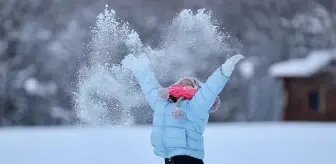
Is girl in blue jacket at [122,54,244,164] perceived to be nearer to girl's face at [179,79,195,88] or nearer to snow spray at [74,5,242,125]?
girl's face at [179,79,195,88]

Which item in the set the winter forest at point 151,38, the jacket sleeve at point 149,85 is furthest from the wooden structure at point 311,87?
the jacket sleeve at point 149,85

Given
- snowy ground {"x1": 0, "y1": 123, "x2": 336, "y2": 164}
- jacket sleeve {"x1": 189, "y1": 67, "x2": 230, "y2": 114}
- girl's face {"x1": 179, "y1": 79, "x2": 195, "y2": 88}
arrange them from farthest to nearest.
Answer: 1. snowy ground {"x1": 0, "y1": 123, "x2": 336, "y2": 164}
2. girl's face {"x1": 179, "y1": 79, "x2": 195, "y2": 88}
3. jacket sleeve {"x1": 189, "y1": 67, "x2": 230, "y2": 114}

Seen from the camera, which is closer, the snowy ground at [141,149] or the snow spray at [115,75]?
the snow spray at [115,75]

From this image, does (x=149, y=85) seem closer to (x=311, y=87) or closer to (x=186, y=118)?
(x=186, y=118)

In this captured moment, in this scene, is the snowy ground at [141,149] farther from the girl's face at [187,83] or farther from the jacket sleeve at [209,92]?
the jacket sleeve at [209,92]

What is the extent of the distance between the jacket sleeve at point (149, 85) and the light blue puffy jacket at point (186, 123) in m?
0.11

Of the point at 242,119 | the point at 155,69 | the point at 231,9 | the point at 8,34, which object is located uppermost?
the point at 231,9

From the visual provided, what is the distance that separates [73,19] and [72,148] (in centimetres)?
1608

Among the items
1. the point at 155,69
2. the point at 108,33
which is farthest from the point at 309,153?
the point at 108,33

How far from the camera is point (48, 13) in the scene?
2534cm

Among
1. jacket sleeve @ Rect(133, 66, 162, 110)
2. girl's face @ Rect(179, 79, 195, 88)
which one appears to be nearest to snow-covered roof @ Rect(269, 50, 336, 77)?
jacket sleeve @ Rect(133, 66, 162, 110)

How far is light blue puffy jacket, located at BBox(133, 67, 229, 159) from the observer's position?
174 inches

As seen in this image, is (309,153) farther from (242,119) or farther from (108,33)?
(242,119)

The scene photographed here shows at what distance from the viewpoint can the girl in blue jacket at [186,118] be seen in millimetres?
4398
